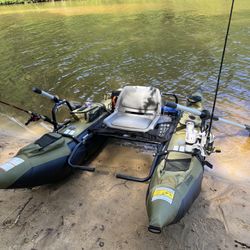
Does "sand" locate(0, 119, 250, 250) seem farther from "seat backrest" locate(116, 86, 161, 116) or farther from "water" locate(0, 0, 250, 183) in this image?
"seat backrest" locate(116, 86, 161, 116)

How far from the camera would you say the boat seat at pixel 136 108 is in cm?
550

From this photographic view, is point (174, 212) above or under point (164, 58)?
above

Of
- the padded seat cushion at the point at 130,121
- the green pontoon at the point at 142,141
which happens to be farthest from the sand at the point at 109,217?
the padded seat cushion at the point at 130,121

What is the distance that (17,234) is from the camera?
3887mm

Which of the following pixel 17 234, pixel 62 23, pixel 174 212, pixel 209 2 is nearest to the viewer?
pixel 174 212

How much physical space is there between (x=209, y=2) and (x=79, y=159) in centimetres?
2459

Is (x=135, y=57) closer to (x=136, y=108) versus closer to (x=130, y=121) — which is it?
(x=136, y=108)

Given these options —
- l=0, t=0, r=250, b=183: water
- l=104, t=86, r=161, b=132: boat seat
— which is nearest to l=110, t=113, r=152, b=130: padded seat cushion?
l=104, t=86, r=161, b=132: boat seat

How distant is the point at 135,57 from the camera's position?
507 inches

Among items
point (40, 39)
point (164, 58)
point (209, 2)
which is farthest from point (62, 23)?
point (209, 2)

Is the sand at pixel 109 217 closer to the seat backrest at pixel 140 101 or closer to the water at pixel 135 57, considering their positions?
the water at pixel 135 57

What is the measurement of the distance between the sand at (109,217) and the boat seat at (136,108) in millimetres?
928

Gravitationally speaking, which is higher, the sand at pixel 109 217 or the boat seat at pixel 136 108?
the boat seat at pixel 136 108

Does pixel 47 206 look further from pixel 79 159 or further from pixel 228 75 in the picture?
pixel 228 75
